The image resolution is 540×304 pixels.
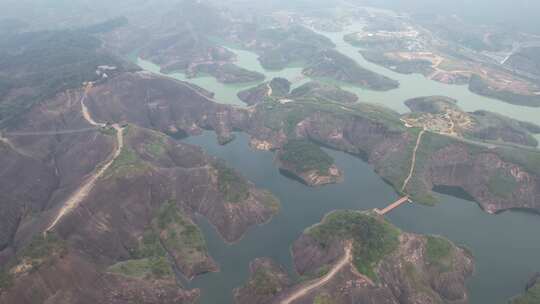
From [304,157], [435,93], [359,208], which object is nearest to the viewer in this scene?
[359,208]

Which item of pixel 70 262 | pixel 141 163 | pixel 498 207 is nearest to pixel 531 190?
pixel 498 207

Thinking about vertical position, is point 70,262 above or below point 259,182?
above

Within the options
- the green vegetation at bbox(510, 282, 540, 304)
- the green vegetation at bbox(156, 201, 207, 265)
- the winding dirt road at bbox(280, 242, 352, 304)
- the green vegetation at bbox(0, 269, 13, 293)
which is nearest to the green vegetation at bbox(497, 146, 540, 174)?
the green vegetation at bbox(510, 282, 540, 304)

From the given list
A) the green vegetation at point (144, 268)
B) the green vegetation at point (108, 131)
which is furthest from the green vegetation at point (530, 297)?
the green vegetation at point (108, 131)

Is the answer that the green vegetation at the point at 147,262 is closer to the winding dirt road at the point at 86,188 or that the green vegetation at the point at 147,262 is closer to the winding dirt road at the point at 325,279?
the winding dirt road at the point at 86,188

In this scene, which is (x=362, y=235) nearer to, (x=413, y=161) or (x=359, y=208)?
(x=359, y=208)

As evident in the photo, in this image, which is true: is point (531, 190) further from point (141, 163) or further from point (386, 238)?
point (141, 163)

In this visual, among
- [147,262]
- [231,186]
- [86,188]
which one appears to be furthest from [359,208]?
[86,188]
